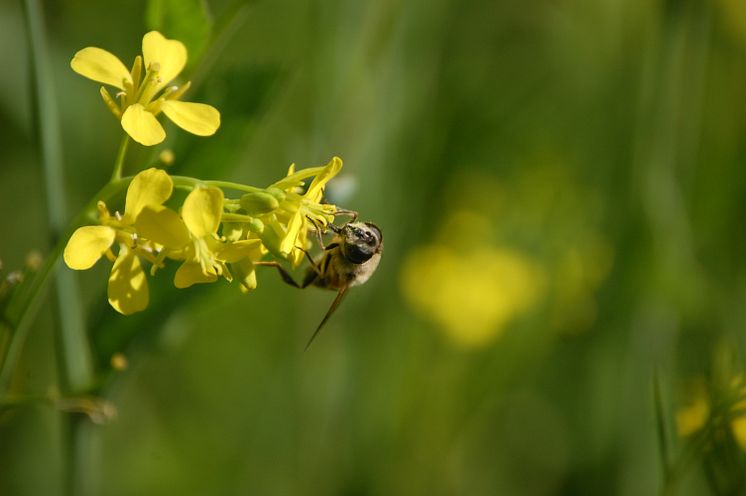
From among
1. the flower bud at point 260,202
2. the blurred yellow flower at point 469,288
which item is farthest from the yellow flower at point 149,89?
the blurred yellow flower at point 469,288

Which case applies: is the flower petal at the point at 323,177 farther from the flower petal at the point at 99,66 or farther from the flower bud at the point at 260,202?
the flower petal at the point at 99,66

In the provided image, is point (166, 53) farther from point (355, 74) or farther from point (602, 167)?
point (602, 167)

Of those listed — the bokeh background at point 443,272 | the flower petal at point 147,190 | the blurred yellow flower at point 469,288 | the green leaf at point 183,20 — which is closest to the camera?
the flower petal at point 147,190

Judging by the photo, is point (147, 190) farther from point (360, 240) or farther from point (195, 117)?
point (360, 240)

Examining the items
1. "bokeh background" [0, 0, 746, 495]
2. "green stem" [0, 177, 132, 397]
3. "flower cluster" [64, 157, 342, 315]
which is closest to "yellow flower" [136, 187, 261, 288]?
"flower cluster" [64, 157, 342, 315]

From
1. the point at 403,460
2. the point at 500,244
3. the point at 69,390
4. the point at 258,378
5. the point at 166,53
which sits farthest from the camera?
the point at 500,244

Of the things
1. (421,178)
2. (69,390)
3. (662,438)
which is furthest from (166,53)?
(421,178)

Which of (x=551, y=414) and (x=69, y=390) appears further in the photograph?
(x=551, y=414)

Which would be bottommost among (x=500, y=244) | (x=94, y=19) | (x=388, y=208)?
(x=500, y=244)
